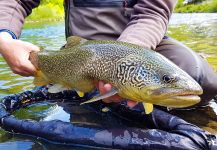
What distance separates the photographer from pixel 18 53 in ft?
8.50

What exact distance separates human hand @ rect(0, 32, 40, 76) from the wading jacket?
0.79 ft

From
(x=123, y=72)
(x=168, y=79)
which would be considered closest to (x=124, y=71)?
(x=123, y=72)

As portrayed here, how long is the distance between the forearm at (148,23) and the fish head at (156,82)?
465 mm

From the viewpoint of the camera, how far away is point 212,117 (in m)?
3.05

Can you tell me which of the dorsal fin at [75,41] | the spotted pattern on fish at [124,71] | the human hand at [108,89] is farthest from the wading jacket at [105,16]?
the human hand at [108,89]

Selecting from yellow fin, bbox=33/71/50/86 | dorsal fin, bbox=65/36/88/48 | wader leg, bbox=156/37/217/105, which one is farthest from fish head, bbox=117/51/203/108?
wader leg, bbox=156/37/217/105

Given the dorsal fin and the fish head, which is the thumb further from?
the fish head

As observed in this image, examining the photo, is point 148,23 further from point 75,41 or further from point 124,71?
Answer: point 124,71

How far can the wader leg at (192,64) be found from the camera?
312cm

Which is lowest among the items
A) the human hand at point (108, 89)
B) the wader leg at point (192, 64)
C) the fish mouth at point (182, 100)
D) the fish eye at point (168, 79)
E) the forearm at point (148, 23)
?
the wader leg at point (192, 64)

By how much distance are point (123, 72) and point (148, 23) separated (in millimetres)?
716

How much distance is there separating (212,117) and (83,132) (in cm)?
108

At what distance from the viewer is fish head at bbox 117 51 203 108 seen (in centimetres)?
198

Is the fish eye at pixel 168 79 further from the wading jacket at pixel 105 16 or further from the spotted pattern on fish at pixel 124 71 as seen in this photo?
the wading jacket at pixel 105 16
